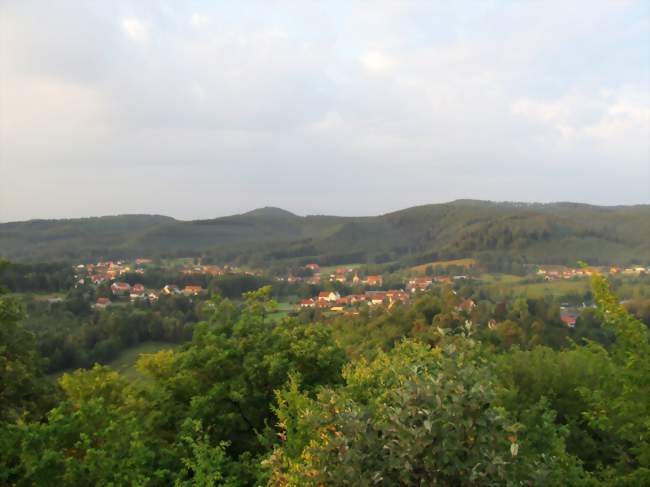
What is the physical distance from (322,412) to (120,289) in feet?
309

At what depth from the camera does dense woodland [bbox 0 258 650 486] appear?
14.8ft

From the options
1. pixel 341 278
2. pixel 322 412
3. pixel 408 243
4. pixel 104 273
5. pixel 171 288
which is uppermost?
pixel 322 412

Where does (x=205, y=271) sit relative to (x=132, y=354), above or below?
above

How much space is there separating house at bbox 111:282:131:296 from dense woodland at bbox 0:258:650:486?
252 feet

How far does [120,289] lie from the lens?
92.0 meters

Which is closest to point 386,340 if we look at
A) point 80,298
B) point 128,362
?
point 128,362

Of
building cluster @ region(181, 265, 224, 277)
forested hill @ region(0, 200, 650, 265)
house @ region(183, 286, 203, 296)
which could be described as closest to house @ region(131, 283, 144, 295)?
house @ region(183, 286, 203, 296)

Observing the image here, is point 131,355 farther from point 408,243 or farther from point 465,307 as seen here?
point 408,243

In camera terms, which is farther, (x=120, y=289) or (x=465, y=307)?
(x=120, y=289)

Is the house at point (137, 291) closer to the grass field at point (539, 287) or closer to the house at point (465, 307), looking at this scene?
the house at point (465, 307)

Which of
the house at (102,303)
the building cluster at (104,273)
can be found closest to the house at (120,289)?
the building cluster at (104,273)

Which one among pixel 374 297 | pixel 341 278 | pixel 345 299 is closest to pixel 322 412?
pixel 345 299

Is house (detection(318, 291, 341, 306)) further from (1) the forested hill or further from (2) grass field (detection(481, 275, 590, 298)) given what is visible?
(1) the forested hill

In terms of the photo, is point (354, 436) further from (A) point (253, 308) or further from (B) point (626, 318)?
(A) point (253, 308)
